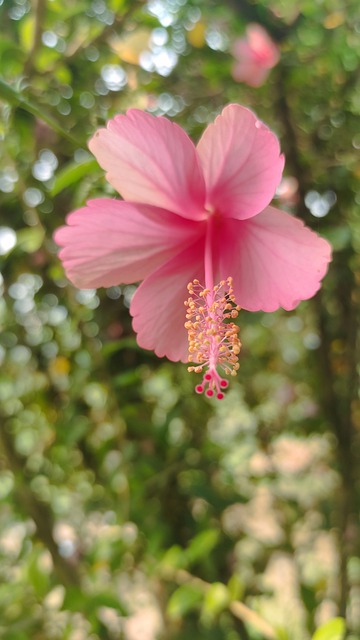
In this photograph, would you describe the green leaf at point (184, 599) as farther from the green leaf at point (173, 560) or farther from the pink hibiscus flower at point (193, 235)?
the pink hibiscus flower at point (193, 235)

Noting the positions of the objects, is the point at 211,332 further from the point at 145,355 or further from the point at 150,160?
the point at 145,355

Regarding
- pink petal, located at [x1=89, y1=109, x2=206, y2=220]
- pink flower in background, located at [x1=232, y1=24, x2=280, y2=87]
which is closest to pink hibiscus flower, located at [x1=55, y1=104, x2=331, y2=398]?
pink petal, located at [x1=89, y1=109, x2=206, y2=220]

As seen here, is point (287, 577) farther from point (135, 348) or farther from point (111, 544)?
point (135, 348)

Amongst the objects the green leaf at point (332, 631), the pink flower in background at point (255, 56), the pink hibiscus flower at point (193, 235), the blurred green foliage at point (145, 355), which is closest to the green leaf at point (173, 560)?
the blurred green foliage at point (145, 355)

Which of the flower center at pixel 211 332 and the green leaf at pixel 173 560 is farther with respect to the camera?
the green leaf at pixel 173 560

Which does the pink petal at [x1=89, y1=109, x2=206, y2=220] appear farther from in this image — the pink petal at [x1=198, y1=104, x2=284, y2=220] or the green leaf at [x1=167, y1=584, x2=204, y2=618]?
the green leaf at [x1=167, y1=584, x2=204, y2=618]

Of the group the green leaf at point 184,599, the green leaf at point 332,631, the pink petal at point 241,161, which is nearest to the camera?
the pink petal at point 241,161

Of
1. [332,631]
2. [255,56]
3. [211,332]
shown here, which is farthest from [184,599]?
[255,56]
